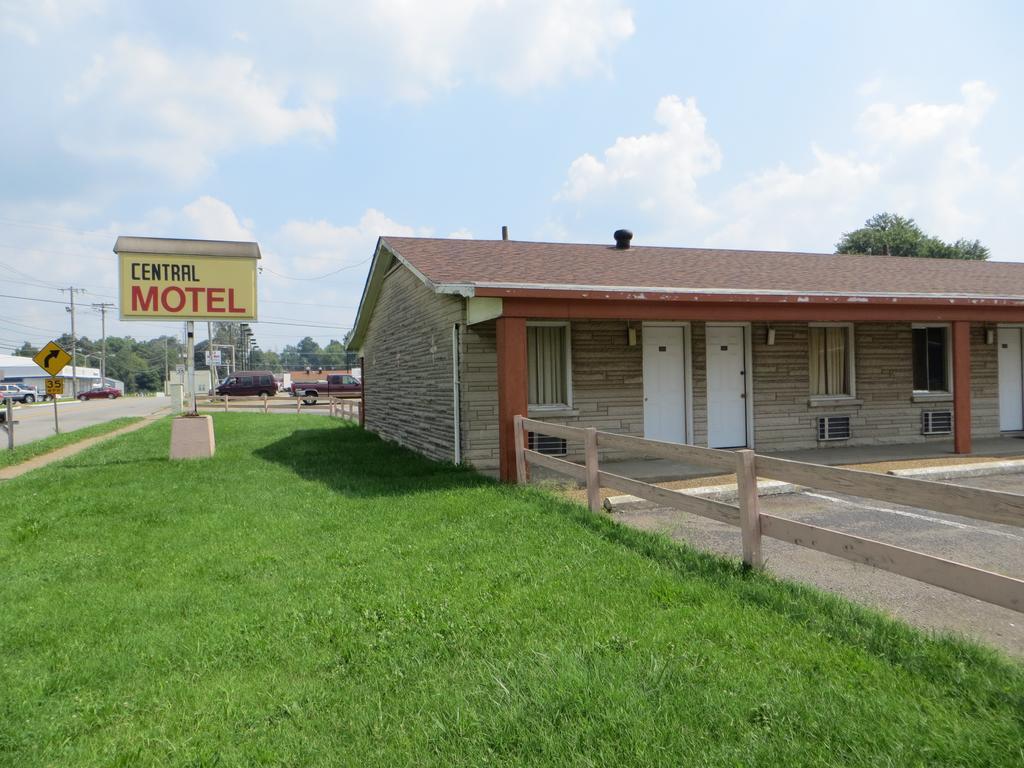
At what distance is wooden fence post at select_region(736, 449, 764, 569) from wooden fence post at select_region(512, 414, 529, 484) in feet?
13.2

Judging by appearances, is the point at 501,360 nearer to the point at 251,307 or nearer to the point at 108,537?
the point at 108,537

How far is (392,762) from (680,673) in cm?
146

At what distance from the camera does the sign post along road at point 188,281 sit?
1405 centimetres

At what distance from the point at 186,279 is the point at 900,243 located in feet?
150

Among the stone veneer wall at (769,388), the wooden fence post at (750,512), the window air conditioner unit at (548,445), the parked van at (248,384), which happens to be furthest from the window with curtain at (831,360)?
the parked van at (248,384)

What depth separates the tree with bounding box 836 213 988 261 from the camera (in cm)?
4559

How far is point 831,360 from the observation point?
13.0 m

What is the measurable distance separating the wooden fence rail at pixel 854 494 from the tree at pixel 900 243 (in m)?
44.7

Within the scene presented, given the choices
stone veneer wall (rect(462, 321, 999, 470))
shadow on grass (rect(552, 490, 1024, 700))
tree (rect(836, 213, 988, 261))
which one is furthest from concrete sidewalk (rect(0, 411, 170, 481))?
tree (rect(836, 213, 988, 261))

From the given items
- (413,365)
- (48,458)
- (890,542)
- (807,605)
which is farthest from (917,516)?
(48,458)

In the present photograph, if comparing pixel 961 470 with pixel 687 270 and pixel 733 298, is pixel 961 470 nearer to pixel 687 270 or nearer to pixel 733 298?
pixel 733 298

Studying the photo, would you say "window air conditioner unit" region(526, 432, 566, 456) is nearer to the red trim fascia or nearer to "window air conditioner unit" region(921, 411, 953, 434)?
the red trim fascia

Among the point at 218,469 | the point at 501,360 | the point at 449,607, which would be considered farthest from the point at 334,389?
the point at 449,607

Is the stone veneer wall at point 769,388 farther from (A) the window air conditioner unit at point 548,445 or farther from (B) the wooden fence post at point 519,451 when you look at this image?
(B) the wooden fence post at point 519,451
